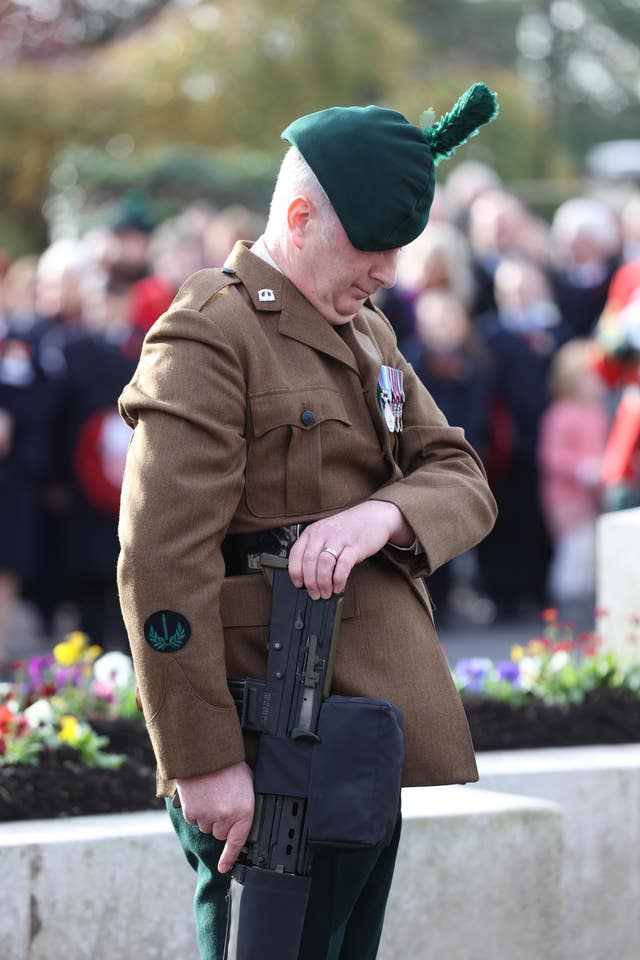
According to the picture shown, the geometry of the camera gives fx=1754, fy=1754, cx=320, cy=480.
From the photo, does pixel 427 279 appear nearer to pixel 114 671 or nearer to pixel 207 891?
pixel 114 671

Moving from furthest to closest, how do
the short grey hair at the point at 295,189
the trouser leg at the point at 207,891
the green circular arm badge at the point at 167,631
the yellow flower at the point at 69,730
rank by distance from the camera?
the yellow flower at the point at 69,730, the trouser leg at the point at 207,891, the short grey hair at the point at 295,189, the green circular arm badge at the point at 167,631

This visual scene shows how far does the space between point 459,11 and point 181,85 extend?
14.4 meters

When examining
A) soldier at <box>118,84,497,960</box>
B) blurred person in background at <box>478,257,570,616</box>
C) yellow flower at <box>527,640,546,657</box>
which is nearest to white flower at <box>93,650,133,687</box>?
yellow flower at <box>527,640,546,657</box>

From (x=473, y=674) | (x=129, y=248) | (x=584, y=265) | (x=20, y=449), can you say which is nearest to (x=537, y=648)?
(x=473, y=674)

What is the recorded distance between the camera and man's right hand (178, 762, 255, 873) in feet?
9.29

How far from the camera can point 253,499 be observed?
294 cm

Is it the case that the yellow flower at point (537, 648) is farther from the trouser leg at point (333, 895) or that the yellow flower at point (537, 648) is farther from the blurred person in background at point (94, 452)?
the blurred person in background at point (94, 452)

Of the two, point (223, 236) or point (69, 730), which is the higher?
point (223, 236)

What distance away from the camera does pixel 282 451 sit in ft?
9.62

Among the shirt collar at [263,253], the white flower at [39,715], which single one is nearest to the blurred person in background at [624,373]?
the white flower at [39,715]

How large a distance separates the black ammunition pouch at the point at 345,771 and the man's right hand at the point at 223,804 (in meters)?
0.05

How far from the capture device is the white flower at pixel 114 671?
16.4ft

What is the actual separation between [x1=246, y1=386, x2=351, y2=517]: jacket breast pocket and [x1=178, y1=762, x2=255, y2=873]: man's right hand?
442 millimetres

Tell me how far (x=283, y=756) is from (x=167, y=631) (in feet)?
0.94
